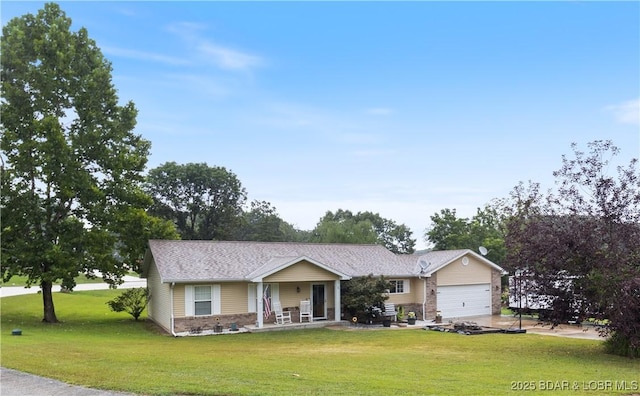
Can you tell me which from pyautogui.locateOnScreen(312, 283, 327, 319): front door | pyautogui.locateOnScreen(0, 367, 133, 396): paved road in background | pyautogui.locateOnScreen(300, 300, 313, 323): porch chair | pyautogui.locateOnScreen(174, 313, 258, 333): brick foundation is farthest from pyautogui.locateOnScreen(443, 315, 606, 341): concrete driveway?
pyautogui.locateOnScreen(0, 367, 133, 396): paved road in background

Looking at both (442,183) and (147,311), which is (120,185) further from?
(442,183)

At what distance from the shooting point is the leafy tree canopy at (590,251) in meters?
15.0

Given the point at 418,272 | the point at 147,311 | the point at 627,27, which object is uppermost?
the point at 627,27

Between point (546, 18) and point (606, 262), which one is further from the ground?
point (546, 18)

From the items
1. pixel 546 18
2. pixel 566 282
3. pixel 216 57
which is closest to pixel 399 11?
pixel 546 18

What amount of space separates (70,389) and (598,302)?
13830 mm

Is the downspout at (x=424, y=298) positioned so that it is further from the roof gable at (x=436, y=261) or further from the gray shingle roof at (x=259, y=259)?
the gray shingle roof at (x=259, y=259)

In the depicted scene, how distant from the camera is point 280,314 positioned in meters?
25.9

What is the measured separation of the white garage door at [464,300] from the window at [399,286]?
79.0 inches

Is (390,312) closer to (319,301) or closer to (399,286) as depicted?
(399,286)

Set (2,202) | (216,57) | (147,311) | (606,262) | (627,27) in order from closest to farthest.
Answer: (606,262), (627,27), (216,57), (2,202), (147,311)

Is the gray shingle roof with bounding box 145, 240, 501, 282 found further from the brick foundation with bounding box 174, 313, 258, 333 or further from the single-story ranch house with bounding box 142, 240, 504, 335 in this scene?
the brick foundation with bounding box 174, 313, 258, 333

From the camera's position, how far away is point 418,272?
30.8m

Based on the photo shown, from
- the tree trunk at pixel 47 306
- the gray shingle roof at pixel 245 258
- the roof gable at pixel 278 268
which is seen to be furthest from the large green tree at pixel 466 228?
the tree trunk at pixel 47 306
